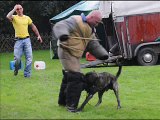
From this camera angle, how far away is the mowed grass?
8.23 meters

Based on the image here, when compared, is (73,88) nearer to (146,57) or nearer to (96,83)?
(96,83)

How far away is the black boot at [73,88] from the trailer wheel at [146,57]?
33.3 ft

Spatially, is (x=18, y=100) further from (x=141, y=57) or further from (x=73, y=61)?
(x=141, y=57)

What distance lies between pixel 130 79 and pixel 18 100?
4.59 m

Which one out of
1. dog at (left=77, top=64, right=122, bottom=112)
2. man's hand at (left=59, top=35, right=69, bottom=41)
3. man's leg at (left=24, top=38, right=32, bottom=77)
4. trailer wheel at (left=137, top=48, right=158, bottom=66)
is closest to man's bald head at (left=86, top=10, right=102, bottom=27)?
man's hand at (left=59, top=35, right=69, bottom=41)

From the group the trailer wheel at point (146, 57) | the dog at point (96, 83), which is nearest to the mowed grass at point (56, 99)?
the dog at point (96, 83)

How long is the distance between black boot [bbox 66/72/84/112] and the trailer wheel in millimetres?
10164

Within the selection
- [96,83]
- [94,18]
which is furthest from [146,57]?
[94,18]

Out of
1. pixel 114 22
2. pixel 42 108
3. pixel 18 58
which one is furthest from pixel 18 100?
pixel 114 22

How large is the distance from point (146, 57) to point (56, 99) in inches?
361

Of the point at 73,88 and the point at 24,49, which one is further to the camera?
the point at 24,49

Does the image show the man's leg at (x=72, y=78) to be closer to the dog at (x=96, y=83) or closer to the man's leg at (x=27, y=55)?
the dog at (x=96, y=83)

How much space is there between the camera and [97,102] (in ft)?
31.2

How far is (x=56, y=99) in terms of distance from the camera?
9914mm
